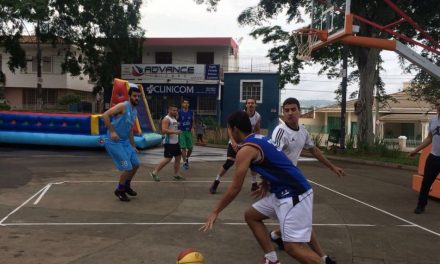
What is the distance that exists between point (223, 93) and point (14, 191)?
97.8 ft

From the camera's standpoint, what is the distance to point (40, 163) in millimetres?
13320

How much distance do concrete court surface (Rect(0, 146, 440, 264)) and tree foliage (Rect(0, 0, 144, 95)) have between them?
2181 cm

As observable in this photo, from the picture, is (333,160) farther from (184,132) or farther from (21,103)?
(21,103)

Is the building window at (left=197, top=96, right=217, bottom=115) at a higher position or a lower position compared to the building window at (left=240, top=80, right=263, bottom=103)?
lower

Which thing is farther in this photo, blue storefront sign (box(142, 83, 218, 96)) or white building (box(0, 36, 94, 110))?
white building (box(0, 36, 94, 110))

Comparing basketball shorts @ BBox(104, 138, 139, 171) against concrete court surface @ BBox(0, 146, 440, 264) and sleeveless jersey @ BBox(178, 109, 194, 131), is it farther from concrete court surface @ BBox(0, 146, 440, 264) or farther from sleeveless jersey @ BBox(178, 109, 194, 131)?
sleeveless jersey @ BBox(178, 109, 194, 131)

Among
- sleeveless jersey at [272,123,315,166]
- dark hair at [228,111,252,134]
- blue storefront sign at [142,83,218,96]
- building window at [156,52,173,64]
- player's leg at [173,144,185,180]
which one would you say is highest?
building window at [156,52,173,64]

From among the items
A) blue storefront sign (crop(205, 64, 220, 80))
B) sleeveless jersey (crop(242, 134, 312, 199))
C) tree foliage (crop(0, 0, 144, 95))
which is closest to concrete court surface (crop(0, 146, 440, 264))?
sleeveless jersey (crop(242, 134, 312, 199))

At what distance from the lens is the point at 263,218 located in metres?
4.79

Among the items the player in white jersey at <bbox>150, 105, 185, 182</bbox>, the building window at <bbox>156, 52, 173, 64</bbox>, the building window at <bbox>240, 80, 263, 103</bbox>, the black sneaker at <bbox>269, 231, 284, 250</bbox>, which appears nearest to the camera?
the black sneaker at <bbox>269, 231, 284, 250</bbox>

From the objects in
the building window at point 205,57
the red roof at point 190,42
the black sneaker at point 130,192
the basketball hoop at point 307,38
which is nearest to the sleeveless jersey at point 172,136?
the black sneaker at point 130,192

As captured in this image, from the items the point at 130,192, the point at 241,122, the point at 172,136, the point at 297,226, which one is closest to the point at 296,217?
the point at 297,226

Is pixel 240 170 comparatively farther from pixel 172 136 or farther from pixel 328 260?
pixel 172 136

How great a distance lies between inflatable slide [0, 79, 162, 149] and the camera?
17016 millimetres
